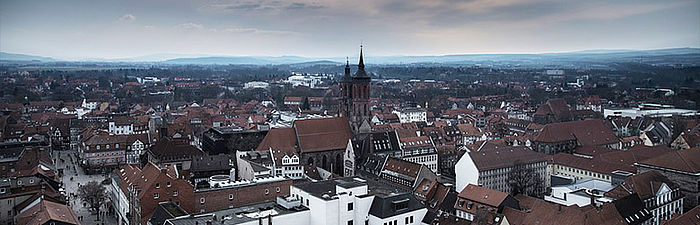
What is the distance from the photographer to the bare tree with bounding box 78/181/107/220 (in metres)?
48.2

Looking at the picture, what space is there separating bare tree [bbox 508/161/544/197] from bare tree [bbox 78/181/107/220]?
38.7 metres

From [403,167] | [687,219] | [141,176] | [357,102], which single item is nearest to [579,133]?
[357,102]

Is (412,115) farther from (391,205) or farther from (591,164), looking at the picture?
(391,205)

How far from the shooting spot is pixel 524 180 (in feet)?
174

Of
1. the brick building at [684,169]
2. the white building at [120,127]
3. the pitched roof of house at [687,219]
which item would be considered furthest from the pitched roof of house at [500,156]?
the white building at [120,127]

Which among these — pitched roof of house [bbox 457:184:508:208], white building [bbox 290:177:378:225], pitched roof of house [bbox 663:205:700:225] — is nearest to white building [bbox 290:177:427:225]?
white building [bbox 290:177:378:225]

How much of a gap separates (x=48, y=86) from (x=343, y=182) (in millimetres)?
186399

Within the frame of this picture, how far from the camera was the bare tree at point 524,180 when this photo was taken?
5297 cm

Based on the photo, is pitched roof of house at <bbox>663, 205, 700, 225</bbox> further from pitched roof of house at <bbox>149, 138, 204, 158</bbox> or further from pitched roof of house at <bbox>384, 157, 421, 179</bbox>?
pitched roof of house at <bbox>149, 138, 204, 158</bbox>

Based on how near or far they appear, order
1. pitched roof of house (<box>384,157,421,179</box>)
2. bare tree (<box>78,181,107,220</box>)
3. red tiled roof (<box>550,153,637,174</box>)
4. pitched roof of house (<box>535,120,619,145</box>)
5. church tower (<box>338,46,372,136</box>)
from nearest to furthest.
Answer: bare tree (<box>78,181,107,220</box>), pitched roof of house (<box>384,157,421,179</box>), red tiled roof (<box>550,153,637,174</box>), church tower (<box>338,46,372,136</box>), pitched roof of house (<box>535,120,619,145</box>)

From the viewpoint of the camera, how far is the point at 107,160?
224 feet

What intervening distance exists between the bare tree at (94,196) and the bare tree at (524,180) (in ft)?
127

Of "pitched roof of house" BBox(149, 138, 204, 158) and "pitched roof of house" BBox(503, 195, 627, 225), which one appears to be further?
"pitched roof of house" BBox(149, 138, 204, 158)

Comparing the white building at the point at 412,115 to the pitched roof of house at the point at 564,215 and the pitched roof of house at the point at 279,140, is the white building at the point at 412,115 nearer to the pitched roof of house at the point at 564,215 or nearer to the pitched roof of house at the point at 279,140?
the pitched roof of house at the point at 279,140
